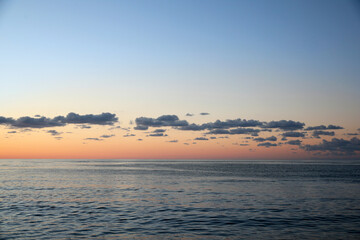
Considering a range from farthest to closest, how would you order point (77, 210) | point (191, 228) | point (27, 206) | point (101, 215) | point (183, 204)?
1. point (183, 204)
2. point (27, 206)
3. point (77, 210)
4. point (101, 215)
5. point (191, 228)

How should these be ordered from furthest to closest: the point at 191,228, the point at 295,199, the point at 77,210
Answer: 1. the point at 295,199
2. the point at 77,210
3. the point at 191,228

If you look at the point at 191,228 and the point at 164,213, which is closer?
the point at 191,228

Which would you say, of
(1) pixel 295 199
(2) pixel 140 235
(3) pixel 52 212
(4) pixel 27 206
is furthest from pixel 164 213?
(1) pixel 295 199

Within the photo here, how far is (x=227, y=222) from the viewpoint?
87.5 ft

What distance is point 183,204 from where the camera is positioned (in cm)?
3641

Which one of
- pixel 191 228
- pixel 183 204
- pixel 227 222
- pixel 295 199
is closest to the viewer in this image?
pixel 191 228

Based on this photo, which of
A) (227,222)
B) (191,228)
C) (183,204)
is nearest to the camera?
(191,228)

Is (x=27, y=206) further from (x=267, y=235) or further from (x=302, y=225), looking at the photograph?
(x=302, y=225)

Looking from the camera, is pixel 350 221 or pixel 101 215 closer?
pixel 350 221

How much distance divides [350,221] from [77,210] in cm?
2578

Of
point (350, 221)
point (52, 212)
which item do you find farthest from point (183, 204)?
point (350, 221)

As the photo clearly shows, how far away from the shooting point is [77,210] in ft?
105

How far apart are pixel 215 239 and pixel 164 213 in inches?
402

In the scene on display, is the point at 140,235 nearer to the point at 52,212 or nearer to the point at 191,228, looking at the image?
the point at 191,228
